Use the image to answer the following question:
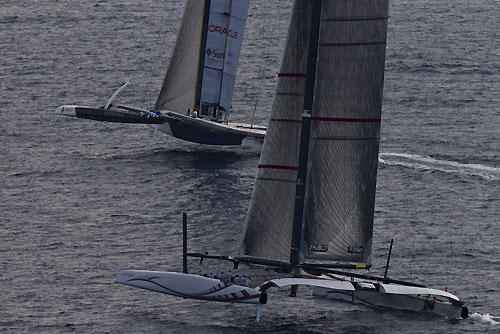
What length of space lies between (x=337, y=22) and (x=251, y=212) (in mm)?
Answer: 12797

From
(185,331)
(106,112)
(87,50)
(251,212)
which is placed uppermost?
(87,50)

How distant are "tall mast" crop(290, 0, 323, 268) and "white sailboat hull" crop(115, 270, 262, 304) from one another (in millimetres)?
4450

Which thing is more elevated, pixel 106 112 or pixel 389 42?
pixel 389 42

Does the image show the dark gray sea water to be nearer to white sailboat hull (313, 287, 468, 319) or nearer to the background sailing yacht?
white sailboat hull (313, 287, 468, 319)

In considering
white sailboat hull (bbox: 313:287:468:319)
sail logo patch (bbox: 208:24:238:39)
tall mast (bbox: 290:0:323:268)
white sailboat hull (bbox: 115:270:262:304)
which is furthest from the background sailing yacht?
white sailboat hull (bbox: 115:270:262:304)

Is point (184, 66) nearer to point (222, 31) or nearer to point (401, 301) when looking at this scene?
point (222, 31)

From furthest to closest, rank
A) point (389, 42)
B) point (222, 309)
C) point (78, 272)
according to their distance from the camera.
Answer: point (389, 42), point (78, 272), point (222, 309)

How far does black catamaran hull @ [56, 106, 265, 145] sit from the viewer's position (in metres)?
118

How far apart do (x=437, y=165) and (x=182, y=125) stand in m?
24.1

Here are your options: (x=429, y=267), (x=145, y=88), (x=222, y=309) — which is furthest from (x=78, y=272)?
(x=145, y=88)

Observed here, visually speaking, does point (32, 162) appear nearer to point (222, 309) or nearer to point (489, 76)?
point (222, 309)

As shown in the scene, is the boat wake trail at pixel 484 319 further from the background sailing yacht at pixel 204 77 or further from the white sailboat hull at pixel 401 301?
the background sailing yacht at pixel 204 77

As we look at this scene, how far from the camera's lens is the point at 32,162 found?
119750mm

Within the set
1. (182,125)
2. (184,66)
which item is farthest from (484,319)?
(184,66)
